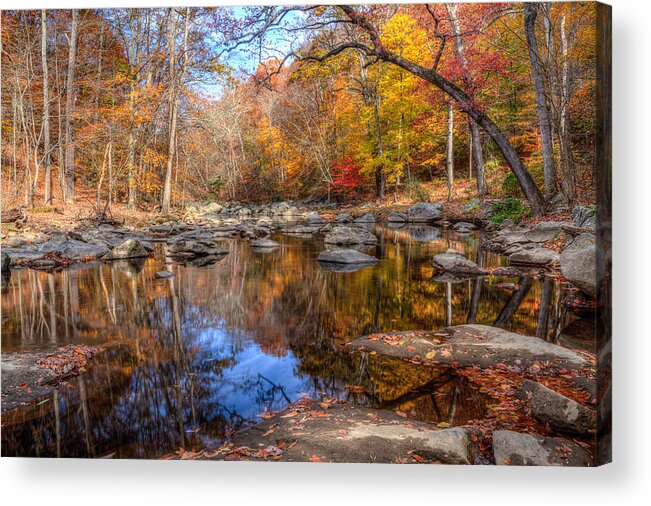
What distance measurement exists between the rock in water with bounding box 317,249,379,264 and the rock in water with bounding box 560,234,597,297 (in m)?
4.26

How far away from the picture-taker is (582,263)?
11.6ft

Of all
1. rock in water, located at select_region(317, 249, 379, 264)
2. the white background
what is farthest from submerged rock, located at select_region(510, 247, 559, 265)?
rock in water, located at select_region(317, 249, 379, 264)

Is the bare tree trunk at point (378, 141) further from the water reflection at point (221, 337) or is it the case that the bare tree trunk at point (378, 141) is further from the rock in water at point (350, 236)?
the water reflection at point (221, 337)

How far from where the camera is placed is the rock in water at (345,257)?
26.3 ft

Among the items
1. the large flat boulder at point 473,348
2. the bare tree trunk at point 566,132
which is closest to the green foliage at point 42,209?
the large flat boulder at point 473,348

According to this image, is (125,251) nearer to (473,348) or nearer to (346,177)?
(346,177)

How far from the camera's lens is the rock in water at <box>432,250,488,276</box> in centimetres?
663

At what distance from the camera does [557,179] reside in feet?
15.5

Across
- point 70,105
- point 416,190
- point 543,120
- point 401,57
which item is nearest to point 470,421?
point 543,120

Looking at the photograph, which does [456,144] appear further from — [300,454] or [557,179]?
[300,454]

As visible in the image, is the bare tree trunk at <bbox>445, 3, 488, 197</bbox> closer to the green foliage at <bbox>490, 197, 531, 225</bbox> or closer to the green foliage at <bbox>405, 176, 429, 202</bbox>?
the green foliage at <bbox>490, 197, 531, 225</bbox>

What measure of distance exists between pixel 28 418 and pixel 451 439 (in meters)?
2.72

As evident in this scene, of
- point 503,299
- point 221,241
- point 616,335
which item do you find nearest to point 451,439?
point 616,335

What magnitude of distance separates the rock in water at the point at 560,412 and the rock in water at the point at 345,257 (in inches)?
212
